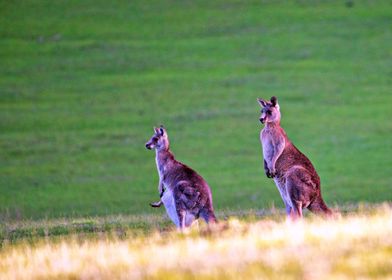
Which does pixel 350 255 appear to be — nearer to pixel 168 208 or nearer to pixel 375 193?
pixel 168 208

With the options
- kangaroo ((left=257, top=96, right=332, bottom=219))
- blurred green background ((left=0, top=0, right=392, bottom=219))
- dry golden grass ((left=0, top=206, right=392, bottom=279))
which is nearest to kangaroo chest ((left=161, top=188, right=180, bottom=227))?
kangaroo ((left=257, top=96, right=332, bottom=219))

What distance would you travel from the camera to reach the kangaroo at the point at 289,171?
1404 cm

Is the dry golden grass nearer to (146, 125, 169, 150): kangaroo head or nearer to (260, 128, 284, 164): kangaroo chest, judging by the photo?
(260, 128, 284, 164): kangaroo chest

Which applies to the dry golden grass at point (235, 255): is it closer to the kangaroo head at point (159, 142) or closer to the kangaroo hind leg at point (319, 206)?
the kangaroo hind leg at point (319, 206)

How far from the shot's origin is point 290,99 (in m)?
44.2

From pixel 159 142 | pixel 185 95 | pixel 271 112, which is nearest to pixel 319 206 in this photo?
pixel 271 112

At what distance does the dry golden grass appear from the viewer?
9086 mm

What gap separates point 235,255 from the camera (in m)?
9.93

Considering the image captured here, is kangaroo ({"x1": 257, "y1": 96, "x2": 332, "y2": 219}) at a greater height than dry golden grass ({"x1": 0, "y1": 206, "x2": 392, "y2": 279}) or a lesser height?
greater

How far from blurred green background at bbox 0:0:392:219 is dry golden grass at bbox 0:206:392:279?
1984cm

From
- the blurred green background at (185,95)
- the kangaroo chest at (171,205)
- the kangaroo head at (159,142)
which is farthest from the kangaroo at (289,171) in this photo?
the blurred green background at (185,95)

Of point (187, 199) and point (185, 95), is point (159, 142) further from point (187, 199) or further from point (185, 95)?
point (185, 95)

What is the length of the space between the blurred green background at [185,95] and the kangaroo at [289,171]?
1631 cm

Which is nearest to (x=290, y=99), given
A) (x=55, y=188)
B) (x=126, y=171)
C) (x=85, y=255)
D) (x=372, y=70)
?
(x=372, y=70)
